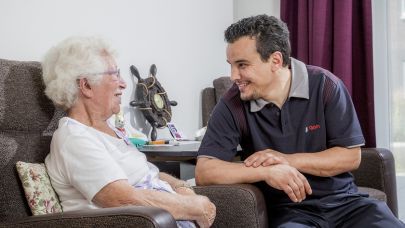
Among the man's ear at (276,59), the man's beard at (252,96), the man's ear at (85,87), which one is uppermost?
the man's ear at (276,59)

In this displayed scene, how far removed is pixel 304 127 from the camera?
1.70 m

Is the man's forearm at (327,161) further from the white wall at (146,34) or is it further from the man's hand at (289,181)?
the white wall at (146,34)

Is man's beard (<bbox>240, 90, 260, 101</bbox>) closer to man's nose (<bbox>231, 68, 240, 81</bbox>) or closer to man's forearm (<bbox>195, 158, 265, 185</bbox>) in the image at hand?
man's nose (<bbox>231, 68, 240, 81</bbox>)

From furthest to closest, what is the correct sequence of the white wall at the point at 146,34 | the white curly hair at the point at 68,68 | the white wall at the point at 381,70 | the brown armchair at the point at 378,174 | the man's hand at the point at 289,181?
1. the white wall at the point at 381,70
2. the brown armchair at the point at 378,174
3. the white wall at the point at 146,34
4. the man's hand at the point at 289,181
5. the white curly hair at the point at 68,68

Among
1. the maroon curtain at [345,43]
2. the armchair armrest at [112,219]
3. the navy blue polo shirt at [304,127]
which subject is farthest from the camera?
the maroon curtain at [345,43]

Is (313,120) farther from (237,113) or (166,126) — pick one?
(166,126)

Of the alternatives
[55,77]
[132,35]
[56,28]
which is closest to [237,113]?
[55,77]

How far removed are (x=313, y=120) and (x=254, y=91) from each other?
22cm

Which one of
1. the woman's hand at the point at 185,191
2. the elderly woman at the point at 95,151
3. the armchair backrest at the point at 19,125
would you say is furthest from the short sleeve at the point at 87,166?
the woman's hand at the point at 185,191

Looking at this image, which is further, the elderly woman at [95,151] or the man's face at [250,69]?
the man's face at [250,69]

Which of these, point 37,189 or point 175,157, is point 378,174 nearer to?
point 175,157

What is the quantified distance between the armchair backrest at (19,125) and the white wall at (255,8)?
7.99ft

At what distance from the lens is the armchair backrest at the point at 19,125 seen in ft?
4.48

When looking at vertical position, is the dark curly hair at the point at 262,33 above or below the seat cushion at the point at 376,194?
above
